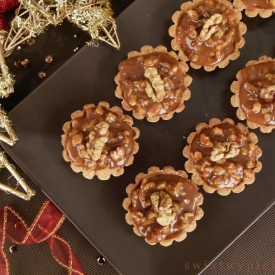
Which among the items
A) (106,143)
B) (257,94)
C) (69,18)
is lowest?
(257,94)

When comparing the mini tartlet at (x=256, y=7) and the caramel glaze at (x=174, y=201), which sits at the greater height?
the mini tartlet at (x=256, y=7)

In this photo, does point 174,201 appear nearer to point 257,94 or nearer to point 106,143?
point 106,143

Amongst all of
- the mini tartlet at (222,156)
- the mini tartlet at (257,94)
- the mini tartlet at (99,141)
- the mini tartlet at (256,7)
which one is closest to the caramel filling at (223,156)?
the mini tartlet at (222,156)

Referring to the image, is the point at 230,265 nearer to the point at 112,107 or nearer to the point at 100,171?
the point at 100,171

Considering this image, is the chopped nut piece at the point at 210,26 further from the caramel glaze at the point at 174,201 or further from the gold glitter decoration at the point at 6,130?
the gold glitter decoration at the point at 6,130

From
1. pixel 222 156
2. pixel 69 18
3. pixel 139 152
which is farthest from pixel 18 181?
pixel 222 156

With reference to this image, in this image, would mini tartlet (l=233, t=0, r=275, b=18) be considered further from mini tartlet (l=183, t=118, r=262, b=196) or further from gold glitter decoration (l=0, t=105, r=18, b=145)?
gold glitter decoration (l=0, t=105, r=18, b=145)
